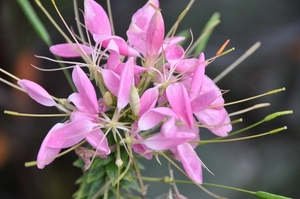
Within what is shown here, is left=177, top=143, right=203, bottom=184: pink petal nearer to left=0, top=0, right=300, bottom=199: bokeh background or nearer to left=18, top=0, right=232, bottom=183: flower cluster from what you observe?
left=18, top=0, right=232, bottom=183: flower cluster

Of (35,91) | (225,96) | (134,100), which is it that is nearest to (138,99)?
(134,100)

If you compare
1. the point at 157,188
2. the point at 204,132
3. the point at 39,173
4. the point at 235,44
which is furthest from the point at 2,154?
the point at 235,44

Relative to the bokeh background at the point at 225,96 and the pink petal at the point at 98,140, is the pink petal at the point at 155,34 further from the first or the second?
the bokeh background at the point at 225,96

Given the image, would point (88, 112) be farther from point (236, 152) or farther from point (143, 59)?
point (236, 152)

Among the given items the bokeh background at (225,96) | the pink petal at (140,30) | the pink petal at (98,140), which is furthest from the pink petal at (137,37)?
the bokeh background at (225,96)

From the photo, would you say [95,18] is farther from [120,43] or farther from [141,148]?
[141,148]

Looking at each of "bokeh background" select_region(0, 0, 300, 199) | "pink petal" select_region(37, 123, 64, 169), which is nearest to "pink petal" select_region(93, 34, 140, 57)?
"pink petal" select_region(37, 123, 64, 169)
